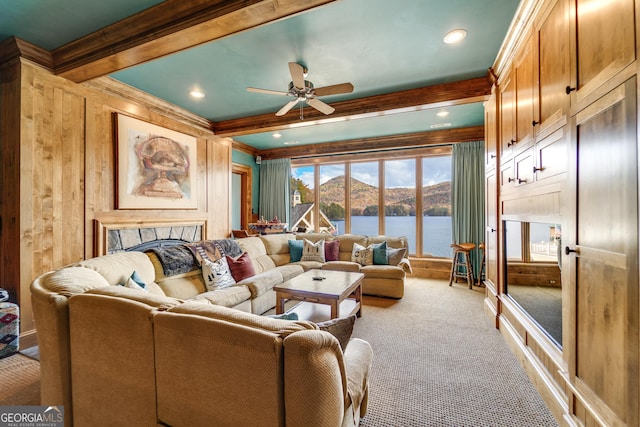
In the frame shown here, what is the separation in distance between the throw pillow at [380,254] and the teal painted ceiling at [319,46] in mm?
2344

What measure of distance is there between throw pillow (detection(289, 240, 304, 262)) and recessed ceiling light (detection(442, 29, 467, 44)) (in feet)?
11.8

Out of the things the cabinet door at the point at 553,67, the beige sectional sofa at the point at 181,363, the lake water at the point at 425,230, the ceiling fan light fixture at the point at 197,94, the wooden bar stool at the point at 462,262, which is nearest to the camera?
the beige sectional sofa at the point at 181,363

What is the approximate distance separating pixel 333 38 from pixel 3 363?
3934mm

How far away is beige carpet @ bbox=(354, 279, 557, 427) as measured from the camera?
5.47 ft

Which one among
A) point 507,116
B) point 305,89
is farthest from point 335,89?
point 507,116

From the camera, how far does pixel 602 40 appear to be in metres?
1.20

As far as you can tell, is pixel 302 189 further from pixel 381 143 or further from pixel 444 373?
pixel 444 373

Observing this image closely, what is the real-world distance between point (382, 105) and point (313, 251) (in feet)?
8.50

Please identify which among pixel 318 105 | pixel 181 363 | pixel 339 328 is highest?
pixel 318 105

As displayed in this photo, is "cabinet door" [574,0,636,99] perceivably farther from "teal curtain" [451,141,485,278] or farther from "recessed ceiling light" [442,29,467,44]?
"teal curtain" [451,141,485,278]

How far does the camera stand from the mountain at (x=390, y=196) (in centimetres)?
548

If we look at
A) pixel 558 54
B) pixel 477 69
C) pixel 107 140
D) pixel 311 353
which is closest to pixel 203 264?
pixel 107 140

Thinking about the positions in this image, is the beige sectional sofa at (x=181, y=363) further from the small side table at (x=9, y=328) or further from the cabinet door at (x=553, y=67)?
the cabinet door at (x=553, y=67)

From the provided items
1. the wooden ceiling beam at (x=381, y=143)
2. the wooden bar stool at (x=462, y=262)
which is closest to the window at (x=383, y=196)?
the wooden ceiling beam at (x=381, y=143)
